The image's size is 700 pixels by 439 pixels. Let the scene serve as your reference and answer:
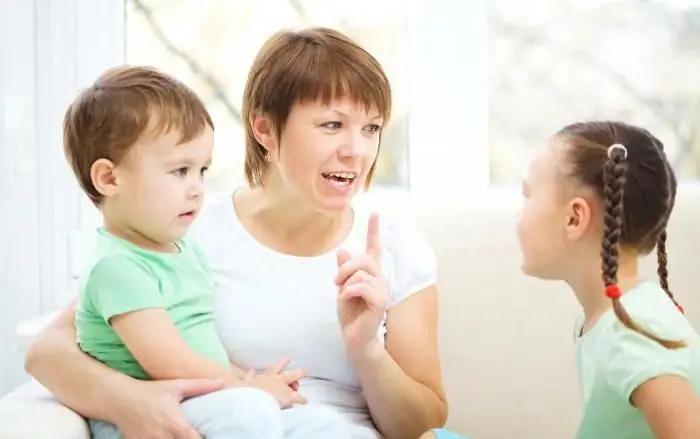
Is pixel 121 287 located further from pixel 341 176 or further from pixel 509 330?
pixel 509 330

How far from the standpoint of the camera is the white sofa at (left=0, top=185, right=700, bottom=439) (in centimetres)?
202

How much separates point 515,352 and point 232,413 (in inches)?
29.0

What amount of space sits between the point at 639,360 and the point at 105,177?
0.82 m

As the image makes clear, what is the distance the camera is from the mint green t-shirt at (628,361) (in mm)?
1409

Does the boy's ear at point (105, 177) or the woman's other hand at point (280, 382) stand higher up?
the boy's ear at point (105, 177)

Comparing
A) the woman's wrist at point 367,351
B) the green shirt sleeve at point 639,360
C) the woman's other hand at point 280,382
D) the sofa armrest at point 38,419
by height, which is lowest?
the sofa armrest at point 38,419

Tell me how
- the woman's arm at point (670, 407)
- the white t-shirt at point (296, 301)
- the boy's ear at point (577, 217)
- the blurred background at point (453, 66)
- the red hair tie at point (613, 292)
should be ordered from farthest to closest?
the blurred background at point (453, 66) < the white t-shirt at point (296, 301) < the boy's ear at point (577, 217) < the red hair tie at point (613, 292) < the woman's arm at point (670, 407)

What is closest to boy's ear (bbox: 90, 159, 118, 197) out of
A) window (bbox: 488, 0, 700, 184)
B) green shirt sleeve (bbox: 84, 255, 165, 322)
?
green shirt sleeve (bbox: 84, 255, 165, 322)

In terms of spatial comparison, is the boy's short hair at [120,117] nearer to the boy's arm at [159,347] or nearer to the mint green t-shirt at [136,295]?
the mint green t-shirt at [136,295]

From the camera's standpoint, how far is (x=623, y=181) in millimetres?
1495

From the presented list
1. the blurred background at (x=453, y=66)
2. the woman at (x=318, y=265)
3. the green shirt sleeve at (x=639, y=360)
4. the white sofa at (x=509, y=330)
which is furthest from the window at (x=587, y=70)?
the green shirt sleeve at (x=639, y=360)

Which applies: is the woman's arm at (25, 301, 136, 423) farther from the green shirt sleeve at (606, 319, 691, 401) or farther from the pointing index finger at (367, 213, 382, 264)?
the green shirt sleeve at (606, 319, 691, 401)

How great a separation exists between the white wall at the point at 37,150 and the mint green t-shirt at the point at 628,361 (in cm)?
110

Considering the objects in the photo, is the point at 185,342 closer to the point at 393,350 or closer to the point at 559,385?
the point at 393,350
